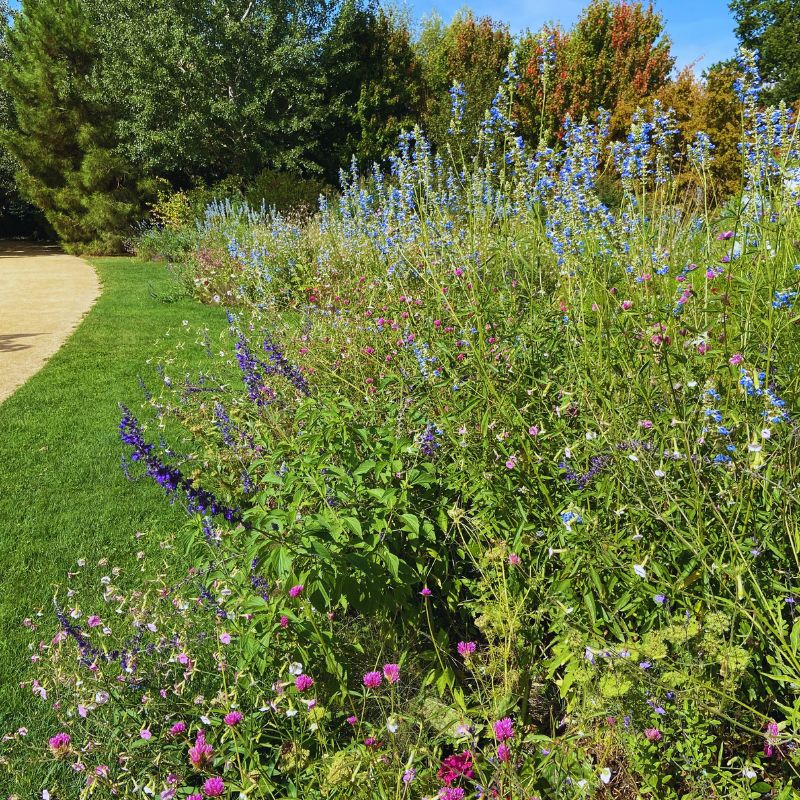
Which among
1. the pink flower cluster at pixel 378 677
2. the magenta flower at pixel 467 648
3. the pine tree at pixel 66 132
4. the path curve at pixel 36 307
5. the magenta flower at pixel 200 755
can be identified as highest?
the pine tree at pixel 66 132

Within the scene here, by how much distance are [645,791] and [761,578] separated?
0.62 meters

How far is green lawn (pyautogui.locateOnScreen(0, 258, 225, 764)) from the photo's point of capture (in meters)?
2.80

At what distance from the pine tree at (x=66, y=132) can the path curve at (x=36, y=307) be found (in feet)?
5.37

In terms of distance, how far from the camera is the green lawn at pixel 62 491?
2.80m

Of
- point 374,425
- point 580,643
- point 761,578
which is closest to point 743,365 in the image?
point 761,578

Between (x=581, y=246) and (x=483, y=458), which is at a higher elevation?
(x=581, y=246)

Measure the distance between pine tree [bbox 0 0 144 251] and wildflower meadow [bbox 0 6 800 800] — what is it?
1736 centimetres

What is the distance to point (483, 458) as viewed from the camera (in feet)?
6.70

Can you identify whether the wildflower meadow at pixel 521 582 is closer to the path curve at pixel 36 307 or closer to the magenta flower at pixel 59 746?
the magenta flower at pixel 59 746

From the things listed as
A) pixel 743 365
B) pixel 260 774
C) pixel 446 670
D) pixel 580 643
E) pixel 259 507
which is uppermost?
pixel 743 365

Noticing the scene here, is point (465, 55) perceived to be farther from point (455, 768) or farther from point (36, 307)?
point (455, 768)

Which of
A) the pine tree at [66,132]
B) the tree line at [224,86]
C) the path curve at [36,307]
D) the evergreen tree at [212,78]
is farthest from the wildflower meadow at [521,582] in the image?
the pine tree at [66,132]

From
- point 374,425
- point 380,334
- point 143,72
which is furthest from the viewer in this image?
point 143,72

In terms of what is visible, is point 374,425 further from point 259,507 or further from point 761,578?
point 761,578
